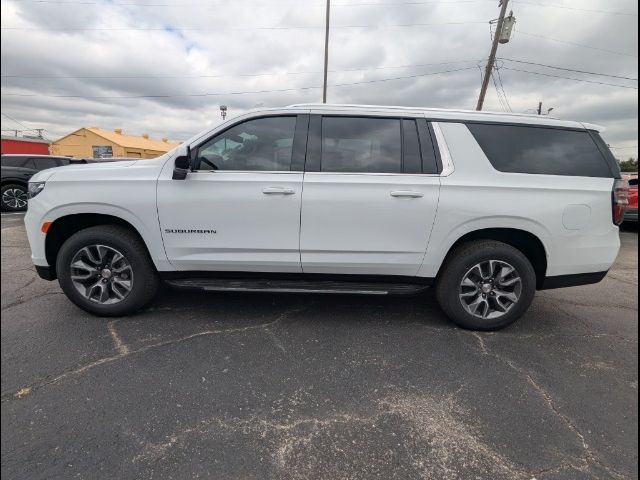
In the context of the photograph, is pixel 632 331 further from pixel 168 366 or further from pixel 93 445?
pixel 93 445

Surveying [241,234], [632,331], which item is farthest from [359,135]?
[632,331]

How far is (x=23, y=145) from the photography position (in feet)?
120

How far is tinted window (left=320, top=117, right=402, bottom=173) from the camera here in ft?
10.2

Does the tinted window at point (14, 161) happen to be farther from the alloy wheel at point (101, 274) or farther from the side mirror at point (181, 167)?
the side mirror at point (181, 167)

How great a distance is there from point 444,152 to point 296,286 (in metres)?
1.74

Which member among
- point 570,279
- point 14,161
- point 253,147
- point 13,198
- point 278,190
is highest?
point 253,147

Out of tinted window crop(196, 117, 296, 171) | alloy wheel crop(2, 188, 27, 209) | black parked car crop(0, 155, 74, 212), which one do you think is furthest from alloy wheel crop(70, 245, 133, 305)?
alloy wheel crop(2, 188, 27, 209)

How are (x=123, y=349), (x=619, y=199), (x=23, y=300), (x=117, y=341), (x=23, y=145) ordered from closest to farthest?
(x=123, y=349) → (x=117, y=341) → (x=619, y=199) → (x=23, y=300) → (x=23, y=145)

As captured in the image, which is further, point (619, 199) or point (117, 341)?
Result: point (619, 199)

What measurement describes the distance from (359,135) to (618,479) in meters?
2.76

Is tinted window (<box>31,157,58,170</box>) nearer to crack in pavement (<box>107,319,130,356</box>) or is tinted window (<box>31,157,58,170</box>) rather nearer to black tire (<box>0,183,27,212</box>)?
black tire (<box>0,183,27,212</box>)

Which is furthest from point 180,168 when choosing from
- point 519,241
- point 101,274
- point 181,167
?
point 519,241

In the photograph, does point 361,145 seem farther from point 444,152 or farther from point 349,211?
point 444,152

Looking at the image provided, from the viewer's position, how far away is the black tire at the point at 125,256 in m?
3.13
